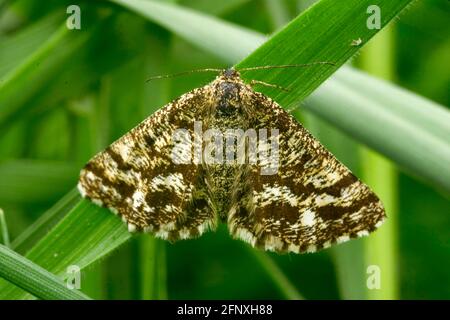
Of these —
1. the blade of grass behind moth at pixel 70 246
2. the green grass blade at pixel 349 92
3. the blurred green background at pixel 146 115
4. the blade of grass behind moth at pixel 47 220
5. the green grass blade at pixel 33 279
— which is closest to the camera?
the green grass blade at pixel 33 279

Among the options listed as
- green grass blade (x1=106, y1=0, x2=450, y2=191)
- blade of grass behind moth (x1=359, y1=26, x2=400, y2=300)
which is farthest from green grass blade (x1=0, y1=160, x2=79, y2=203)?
blade of grass behind moth (x1=359, y1=26, x2=400, y2=300)

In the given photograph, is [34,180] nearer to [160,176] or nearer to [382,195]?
[160,176]

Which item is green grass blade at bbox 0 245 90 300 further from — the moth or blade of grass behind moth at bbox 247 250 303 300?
blade of grass behind moth at bbox 247 250 303 300

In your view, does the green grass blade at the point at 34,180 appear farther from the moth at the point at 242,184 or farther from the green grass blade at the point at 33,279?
the green grass blade at the point at 33,279

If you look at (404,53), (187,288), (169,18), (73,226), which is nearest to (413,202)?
(404,53)


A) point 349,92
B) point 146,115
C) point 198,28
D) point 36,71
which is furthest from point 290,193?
point 36,71

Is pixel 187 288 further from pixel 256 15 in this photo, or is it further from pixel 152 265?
pixel 256 15

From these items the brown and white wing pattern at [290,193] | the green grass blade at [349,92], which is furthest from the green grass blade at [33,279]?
the green grass blade at [349,92]
